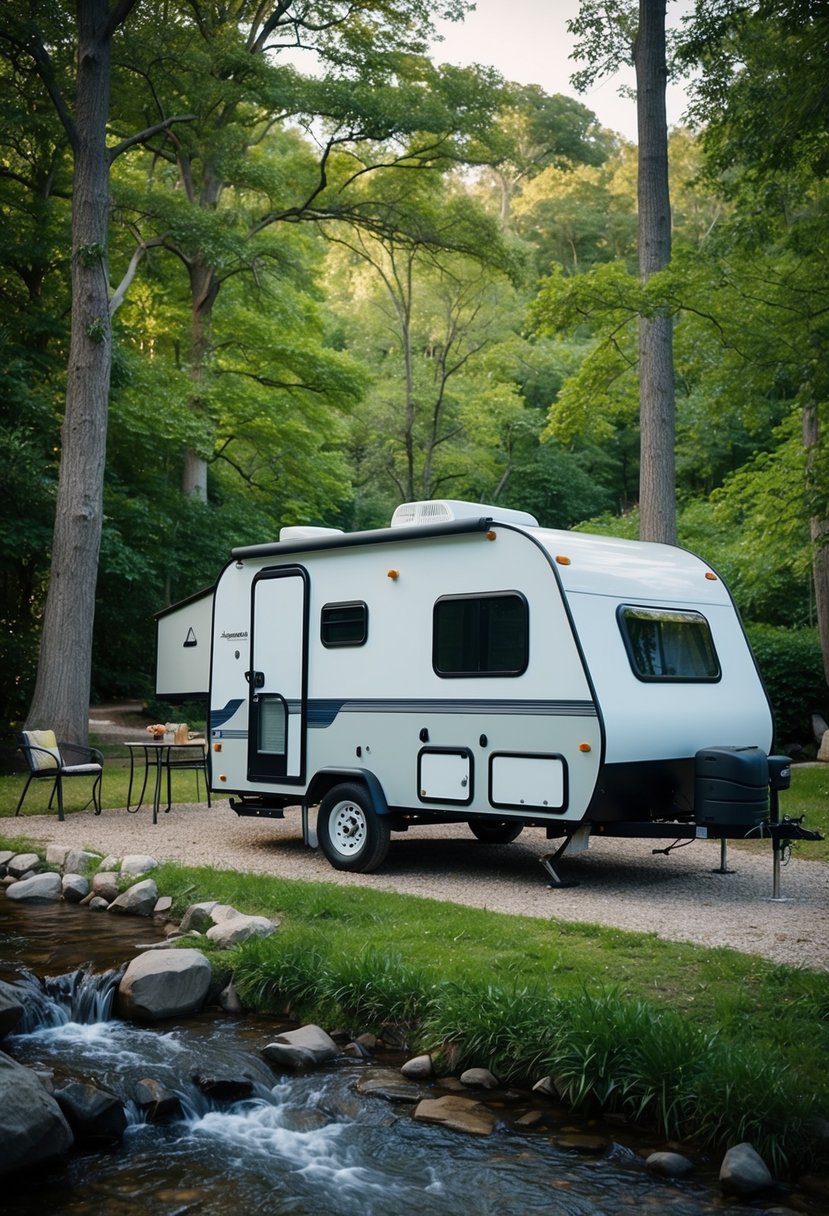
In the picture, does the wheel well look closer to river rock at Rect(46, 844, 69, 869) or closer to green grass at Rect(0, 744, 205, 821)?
river rock at Rect(46, 844, 69, 869)

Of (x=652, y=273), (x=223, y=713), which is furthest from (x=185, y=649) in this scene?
(x=652, y=273)

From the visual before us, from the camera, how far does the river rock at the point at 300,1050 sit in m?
5.68

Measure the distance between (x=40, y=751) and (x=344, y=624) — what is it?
14.2 ft

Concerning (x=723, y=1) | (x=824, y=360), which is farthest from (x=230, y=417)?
(x=824, y=360)

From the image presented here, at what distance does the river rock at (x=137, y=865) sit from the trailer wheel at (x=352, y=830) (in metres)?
1.47

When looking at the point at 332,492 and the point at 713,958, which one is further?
the point at 332,492

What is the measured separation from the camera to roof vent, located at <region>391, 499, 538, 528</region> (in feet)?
30.9

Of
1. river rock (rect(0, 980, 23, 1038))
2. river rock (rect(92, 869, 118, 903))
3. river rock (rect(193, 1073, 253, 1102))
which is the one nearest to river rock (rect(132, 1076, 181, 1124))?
river rock (rect(193, 1073, 253, 1102))

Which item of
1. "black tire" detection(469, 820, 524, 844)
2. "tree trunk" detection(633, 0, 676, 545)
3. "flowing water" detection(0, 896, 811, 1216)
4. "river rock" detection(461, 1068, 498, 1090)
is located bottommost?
"flowing water" detection(0, 896, 811, 1216)

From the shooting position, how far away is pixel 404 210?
23.0 m

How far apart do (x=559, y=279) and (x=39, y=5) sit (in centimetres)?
846

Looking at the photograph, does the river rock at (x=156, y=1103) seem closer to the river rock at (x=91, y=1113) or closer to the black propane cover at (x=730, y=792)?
the river rock at (x=91, y=1113)

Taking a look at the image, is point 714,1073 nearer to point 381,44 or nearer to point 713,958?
point 713,958

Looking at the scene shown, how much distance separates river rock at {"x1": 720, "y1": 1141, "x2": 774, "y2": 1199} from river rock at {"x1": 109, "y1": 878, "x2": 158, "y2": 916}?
501 centimetres
